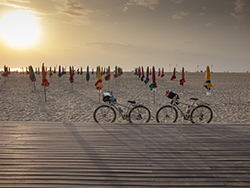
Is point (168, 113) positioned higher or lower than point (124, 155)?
higher

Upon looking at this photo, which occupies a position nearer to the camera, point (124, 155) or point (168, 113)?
point (124, 155)

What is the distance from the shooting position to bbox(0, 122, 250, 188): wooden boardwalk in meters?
2.52

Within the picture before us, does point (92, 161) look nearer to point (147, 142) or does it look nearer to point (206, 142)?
point (147, 142)

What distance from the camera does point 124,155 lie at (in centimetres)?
321

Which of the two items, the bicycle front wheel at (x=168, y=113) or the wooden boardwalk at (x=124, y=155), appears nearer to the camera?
the wooden boardwalk at (x=124, y=155)

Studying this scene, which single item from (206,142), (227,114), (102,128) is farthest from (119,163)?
(227,114)

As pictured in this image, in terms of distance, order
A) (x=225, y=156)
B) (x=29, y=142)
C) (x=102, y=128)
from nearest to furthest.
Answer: (x=225, y=156) < (x=29, y=142) < (x=102, y=128)

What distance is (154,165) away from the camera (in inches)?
114

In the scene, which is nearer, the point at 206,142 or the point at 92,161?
the point at 92,161

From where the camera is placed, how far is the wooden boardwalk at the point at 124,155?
8.25 feet

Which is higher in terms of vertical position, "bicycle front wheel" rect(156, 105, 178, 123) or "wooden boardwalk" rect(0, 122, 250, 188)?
"bicycle front wheel" rect(156, 105, 178, 123)

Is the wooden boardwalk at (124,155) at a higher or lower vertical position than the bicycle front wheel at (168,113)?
lower

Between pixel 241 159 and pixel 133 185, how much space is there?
2138 mm

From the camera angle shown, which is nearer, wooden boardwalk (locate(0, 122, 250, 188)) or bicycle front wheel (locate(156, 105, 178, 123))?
wooden boardwalk (locate(0, 122, 250, 188))
